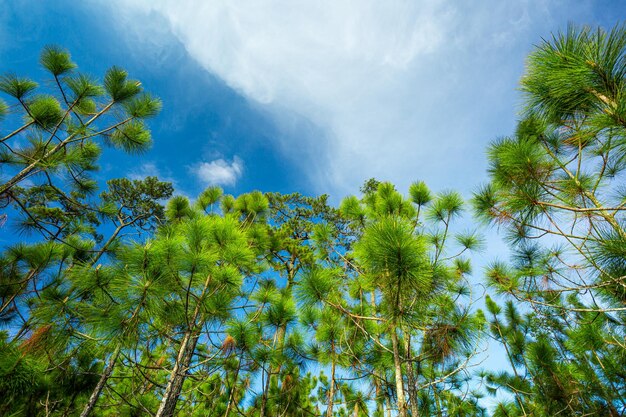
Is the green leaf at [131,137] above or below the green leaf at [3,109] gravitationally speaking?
above

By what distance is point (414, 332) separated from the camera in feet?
11.2

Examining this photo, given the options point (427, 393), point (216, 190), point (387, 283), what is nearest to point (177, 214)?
point (216, 190)

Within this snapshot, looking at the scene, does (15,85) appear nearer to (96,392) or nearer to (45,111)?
(45,111)

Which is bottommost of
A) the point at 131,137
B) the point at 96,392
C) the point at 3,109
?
the point at 96,392

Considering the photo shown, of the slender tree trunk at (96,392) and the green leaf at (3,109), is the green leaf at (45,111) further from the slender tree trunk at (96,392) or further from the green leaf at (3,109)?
the slender tree trunk at (96,392)

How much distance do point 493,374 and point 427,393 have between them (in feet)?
16.1

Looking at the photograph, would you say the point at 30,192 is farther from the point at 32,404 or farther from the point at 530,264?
the point at 530,264

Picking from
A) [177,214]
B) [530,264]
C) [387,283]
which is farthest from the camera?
[177,214]

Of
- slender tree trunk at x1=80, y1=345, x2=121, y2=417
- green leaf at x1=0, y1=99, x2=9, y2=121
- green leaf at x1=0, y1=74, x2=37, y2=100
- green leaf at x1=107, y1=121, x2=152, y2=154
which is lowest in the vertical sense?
slender tree trunk at x1=80, y1=345, x2=121, y2=417

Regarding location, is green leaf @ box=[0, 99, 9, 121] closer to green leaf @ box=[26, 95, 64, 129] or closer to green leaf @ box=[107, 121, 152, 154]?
green leaf @ box=[26, 95, 64, 129]

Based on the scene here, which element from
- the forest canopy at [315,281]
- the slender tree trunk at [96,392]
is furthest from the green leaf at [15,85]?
the slender tree trunk at [96,392]

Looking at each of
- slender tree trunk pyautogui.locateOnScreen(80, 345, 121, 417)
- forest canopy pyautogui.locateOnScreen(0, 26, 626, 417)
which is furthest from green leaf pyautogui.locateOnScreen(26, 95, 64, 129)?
slender tree trunk pyautogui.locateOnScreen(80, 345, 121, 417)

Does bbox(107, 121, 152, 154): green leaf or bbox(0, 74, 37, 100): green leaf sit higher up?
bbox(107, 121, 152, 154): green leaf

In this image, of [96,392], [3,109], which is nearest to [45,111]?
[3,109]
